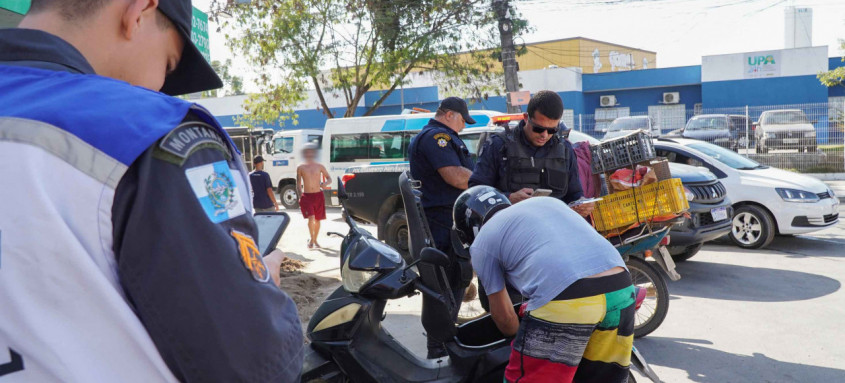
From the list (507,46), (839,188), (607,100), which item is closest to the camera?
(839,188)

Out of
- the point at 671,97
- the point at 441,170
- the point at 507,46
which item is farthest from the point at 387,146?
the point at 671,97

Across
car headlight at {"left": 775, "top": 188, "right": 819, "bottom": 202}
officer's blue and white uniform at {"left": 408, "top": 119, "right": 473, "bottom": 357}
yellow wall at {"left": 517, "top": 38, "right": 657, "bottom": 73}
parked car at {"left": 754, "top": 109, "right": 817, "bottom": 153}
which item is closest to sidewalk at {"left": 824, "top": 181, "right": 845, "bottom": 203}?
parked car at {"left": 754, "top": 109, "right": 817, "bottom": 153}

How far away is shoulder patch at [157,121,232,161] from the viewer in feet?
2.66

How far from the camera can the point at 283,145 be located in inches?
666

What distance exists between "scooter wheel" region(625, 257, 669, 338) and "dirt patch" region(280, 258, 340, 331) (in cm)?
283

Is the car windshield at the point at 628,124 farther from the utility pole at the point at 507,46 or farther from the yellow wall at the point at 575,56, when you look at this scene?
the yellow wall at the point at 575,56

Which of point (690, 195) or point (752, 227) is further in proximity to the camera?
point (752, 227)

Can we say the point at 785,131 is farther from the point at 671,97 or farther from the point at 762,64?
the point at 671,97

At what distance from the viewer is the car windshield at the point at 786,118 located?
1739 centimetres

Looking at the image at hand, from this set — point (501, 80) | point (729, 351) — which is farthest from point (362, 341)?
point (501, 80)

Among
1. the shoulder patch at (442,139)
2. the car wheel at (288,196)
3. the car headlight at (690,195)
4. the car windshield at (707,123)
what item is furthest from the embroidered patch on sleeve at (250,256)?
the car windshield at (707,123)

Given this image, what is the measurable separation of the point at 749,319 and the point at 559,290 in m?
3.78

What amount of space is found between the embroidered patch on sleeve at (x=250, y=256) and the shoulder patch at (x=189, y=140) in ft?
0.43

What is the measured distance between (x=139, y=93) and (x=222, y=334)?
358 millimetres
